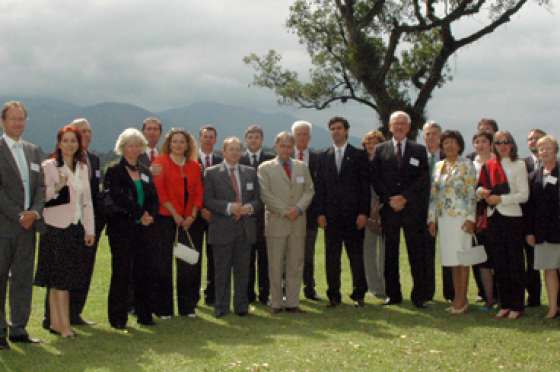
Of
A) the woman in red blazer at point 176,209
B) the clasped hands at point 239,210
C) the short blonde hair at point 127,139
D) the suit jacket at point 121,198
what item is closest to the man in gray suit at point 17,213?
the suit jacket at point 121,198

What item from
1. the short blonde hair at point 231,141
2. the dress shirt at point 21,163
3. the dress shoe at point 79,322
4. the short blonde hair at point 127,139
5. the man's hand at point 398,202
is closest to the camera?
the dress shirt at point 21,163

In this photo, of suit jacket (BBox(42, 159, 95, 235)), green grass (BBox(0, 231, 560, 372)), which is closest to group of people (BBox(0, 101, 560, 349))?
suit jacket (BBox(42, 159, 95, 235))

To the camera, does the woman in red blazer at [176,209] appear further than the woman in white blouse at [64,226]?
Yes

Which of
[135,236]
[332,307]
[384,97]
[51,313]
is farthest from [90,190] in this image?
[384,97]

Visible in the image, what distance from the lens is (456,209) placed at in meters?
8.19

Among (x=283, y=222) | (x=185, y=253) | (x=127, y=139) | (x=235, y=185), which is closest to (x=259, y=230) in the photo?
(x=283, y=222)

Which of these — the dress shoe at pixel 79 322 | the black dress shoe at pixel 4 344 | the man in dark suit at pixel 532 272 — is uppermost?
the man in dark suit at pixel 532 272

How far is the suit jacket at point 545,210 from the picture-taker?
758 centimetres

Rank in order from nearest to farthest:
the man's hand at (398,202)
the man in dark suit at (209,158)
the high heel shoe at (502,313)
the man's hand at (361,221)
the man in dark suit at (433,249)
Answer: the high heel shoe at (502,313)
the man's hand at (398,202)
the man's hand at (361,221)
the man in dark suit at (433,249)
the man in dark suit at (209,158)

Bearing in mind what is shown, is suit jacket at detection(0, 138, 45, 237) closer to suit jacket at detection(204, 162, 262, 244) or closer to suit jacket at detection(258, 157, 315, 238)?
suit jacket at detection(204, 162, 262, 244)

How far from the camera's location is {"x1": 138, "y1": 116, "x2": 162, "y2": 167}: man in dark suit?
8582mm

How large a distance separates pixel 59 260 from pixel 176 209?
1.57m

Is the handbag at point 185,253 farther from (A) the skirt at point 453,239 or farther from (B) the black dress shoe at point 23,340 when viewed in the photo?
(A) the skirt at point 453,239

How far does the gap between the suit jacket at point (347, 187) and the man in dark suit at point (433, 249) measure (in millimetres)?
1006
